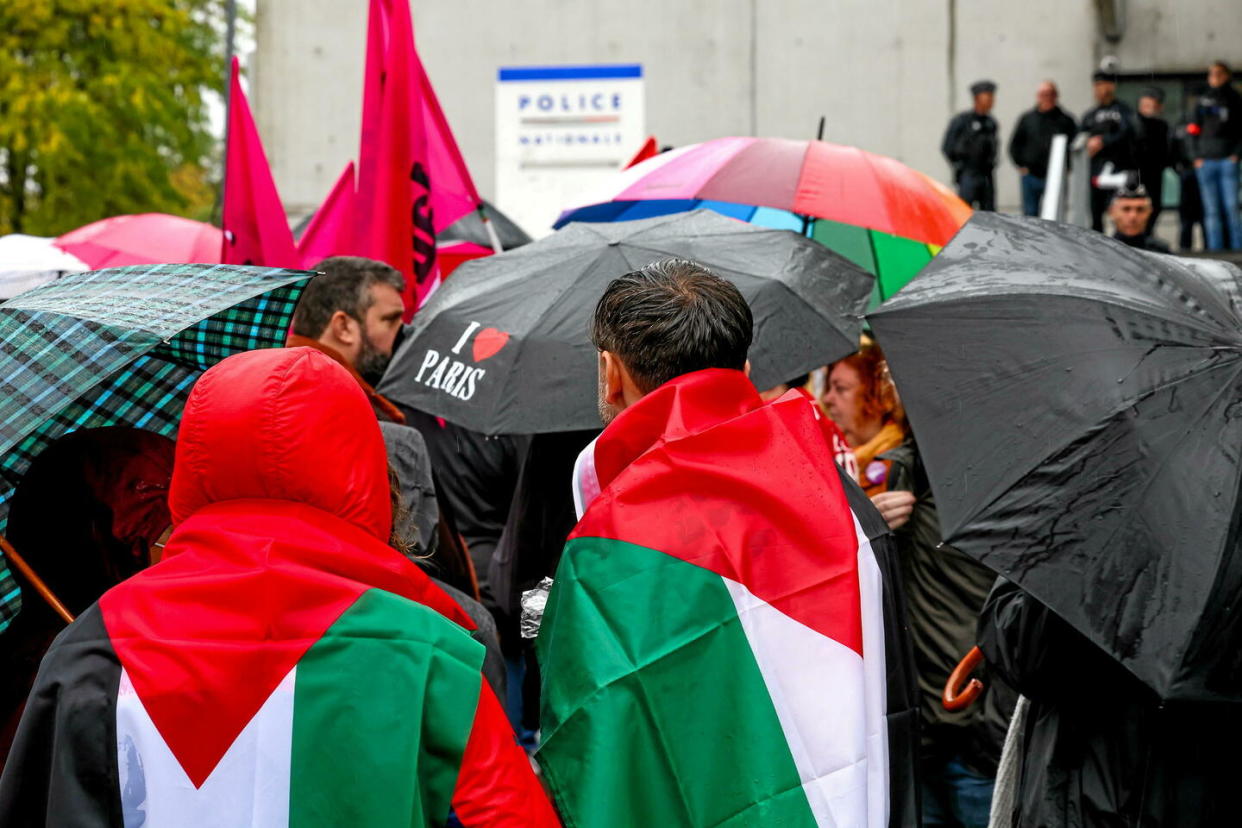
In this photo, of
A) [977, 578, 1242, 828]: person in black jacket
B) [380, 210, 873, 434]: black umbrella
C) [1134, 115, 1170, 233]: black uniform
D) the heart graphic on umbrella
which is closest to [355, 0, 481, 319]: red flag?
[380, 210, 873, 434]: black umbrella

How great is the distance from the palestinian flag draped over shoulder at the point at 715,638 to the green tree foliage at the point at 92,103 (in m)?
19.1

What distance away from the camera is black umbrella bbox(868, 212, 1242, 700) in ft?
9.09

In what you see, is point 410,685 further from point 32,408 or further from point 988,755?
point 988,755

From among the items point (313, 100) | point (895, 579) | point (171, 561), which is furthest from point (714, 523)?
point (313, 100)

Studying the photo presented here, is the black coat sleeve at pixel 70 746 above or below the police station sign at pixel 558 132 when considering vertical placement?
below

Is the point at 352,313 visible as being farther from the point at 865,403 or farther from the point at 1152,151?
the point at 1152,151

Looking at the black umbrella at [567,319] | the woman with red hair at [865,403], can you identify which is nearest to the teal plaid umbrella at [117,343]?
the black umbrella at [567,319]

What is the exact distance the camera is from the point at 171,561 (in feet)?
8.06

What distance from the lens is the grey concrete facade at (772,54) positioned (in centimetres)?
1942

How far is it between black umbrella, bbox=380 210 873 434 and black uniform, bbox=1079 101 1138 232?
10.2 meters

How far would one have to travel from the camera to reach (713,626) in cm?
253

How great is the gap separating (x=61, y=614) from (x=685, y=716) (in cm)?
146

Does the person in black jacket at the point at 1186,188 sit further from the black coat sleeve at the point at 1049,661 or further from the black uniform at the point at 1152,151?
the black coat sleeve at the point at 1049,661

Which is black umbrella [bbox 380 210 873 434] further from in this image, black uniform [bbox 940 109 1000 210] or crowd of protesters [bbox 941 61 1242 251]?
black uniform [bbox 940 109 1000 210]
